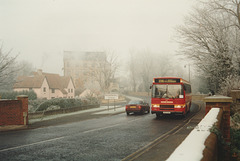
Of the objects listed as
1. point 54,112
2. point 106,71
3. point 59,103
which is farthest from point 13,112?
point 106,71

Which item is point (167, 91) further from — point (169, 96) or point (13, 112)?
point (13, 112)

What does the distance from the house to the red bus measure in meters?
43.5

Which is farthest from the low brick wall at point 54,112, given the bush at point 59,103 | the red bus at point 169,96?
the red bus at point 169,96

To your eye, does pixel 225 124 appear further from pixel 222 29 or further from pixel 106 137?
pixel 222 29

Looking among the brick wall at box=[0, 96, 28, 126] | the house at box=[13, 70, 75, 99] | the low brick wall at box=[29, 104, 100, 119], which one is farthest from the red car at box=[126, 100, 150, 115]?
the house at box=[13, 70, 75, 99]

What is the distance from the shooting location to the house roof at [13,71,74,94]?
56500 mm

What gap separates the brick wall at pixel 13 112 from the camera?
14.2 m

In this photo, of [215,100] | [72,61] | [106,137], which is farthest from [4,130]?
[72,61]

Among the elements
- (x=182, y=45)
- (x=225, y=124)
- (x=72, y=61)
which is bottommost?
(x=225, y=124)

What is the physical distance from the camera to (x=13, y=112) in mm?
14594

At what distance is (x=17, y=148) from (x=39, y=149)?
95 cm

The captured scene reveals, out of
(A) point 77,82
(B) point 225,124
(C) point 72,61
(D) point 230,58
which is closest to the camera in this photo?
(B) point 225,124

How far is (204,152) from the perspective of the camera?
2.40 m

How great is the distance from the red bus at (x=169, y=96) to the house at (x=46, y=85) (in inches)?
1713
